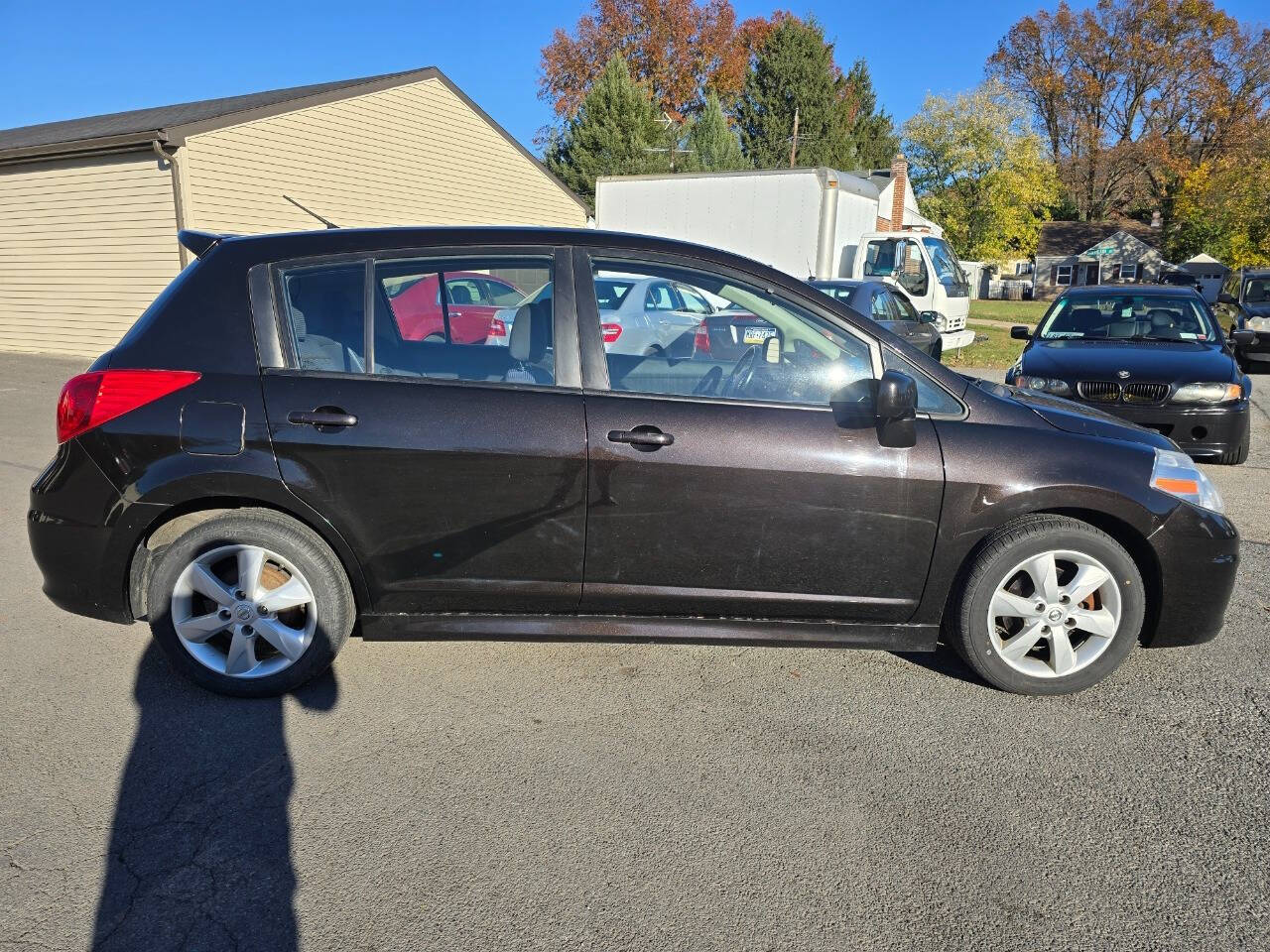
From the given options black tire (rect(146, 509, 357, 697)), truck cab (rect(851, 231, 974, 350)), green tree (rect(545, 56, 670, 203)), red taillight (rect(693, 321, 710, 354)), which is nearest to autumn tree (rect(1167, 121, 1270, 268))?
green tree (rect(545, 56, 670, 203))

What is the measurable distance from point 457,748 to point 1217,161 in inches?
2673

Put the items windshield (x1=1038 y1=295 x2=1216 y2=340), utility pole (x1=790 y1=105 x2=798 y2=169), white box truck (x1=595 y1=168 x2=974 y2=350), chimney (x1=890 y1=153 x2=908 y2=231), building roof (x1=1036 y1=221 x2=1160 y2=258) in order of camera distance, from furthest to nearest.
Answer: building roof (x1=1036 y1=221 x2=1160 y2=258) → utility pole (x1=790 y1=105 x2=798 y2=169) → chimney (x1=890 y1=153 x2=908 y2=231) → white box truck (x1=595 y1=168 x2=974 y2=350) → windshield (x1=1038 y1=295 x2=1216 y2=340)

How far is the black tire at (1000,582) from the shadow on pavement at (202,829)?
8.29 feet

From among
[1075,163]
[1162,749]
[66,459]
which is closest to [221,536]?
[66,459]

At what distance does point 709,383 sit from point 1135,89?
7534 cm

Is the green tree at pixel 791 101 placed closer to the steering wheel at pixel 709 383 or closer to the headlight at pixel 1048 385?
the headlight at pixel 1048 385

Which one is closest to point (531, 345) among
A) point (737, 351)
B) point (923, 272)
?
point (737, 351)

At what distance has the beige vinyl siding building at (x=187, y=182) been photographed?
15.1 m

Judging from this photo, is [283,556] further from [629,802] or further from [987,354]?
[987,354]

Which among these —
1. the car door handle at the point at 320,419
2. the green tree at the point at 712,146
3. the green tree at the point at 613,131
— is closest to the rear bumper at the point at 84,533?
the car door handle at the point at 320,419

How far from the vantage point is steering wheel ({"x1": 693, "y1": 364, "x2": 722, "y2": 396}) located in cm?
362

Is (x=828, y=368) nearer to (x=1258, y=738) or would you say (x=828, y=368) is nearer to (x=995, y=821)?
(x=995, y=821)

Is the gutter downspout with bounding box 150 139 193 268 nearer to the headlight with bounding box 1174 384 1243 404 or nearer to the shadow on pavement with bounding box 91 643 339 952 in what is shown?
the shadow on pavement with bounding box 91 643 339 952

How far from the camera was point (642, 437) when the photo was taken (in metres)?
3.46
